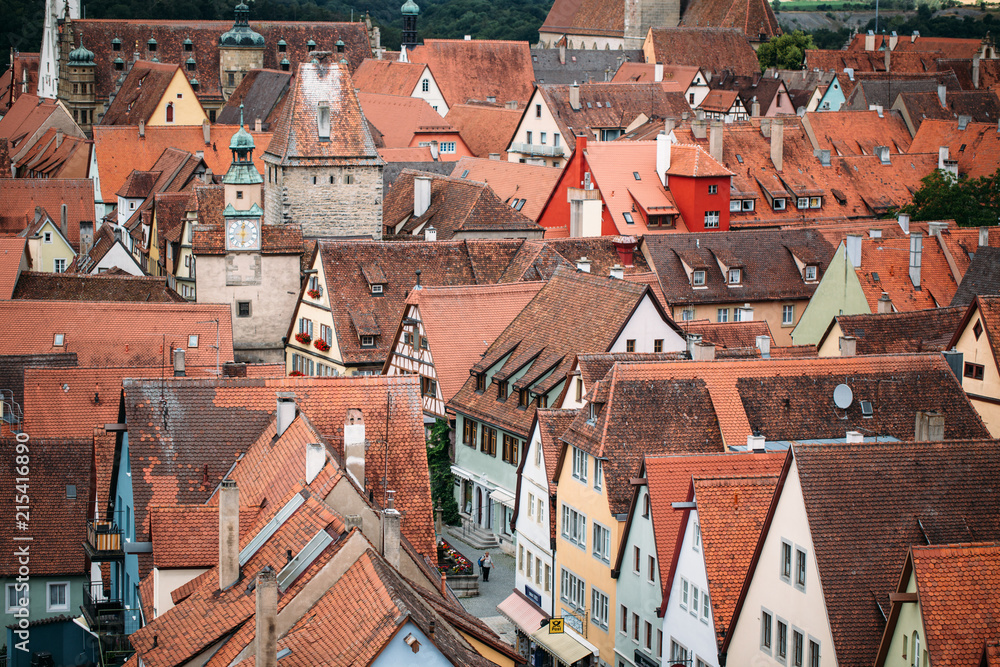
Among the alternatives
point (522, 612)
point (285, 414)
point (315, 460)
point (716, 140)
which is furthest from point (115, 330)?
point (716, 140)

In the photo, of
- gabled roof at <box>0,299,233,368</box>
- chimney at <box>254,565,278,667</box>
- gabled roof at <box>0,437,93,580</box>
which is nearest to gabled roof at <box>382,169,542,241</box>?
gabled roof at <box>0,299,233,368</box>

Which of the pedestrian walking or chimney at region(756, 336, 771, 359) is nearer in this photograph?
the pedestrian walking

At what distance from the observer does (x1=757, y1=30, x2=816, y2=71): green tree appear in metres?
150

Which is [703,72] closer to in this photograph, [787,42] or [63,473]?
[787,42]

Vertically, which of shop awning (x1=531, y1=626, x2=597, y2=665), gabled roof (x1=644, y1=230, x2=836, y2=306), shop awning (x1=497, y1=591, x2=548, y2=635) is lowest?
shop awning (x1=531, y1=626, x2=597, y2=665)

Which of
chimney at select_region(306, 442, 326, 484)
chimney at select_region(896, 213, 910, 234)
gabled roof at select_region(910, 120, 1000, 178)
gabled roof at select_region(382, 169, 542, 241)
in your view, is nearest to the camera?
chimney at select_region(306, 442, 326, 484)

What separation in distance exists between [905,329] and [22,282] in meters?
33.7

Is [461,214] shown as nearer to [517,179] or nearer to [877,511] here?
[517,179]

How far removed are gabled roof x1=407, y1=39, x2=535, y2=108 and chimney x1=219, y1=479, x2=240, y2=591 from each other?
340ft

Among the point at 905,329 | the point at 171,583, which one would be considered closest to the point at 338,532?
the point at 171,583

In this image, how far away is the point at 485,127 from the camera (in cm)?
A: 11081

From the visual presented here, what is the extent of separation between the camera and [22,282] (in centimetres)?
6594

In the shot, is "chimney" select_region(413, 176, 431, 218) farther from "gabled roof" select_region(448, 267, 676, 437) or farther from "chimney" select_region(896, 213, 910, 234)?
"gabled roof" select_region(448, 267, 676, 437)

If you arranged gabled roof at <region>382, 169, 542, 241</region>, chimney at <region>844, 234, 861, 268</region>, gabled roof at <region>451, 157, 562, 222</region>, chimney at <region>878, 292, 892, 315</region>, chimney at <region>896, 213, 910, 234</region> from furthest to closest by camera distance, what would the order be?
gabled roof at <region>451, 157, 562, 222</region>
gabled roof at <region>382, 169, 542, 241</region>
chimney at <region>896, 213, 910, 234</region>
chimney at <region>844, 234, 861, 268</region>
chimney at <region>878, 292, 892, 315</region>
